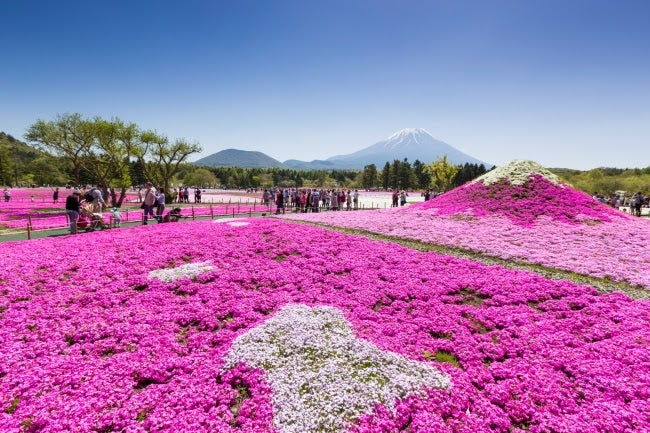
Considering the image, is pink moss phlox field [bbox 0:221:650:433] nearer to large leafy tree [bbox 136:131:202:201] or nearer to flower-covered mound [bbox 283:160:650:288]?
flower-covered mound [bbox 283:160:650:288]

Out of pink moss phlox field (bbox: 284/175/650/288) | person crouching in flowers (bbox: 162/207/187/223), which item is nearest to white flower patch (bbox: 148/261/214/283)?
pink moss phlox field (bbox: 284/175/650/288)

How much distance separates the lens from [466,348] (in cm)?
816

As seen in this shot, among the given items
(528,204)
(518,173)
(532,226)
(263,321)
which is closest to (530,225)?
(532,226)

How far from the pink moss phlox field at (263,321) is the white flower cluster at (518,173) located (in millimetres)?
20143

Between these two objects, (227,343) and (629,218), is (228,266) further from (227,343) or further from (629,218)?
(629,218)

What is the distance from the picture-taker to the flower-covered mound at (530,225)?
15.5 m

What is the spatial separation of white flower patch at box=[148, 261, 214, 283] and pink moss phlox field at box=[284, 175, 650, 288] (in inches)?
501

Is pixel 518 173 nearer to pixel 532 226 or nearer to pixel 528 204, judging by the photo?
pixel 528 204

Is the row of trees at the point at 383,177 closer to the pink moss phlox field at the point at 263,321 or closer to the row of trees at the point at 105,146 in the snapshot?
the row of trees at the point at 105,146

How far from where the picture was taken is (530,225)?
75.6 ft

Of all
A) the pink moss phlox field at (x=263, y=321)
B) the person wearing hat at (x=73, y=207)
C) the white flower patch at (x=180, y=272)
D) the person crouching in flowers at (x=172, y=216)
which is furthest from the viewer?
the person crouching in flowers at (x=172, y=216)

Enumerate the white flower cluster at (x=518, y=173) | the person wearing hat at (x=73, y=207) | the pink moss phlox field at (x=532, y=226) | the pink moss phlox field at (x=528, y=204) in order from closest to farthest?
the pink moss phlox field at (x=532, y=226)
the person wearing hat at (x=73, y=207)
the pink moss phlox field at (x=528, y=204)
the white flower cluster at (x=518, y=173)

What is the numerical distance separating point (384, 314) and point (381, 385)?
3483 mm

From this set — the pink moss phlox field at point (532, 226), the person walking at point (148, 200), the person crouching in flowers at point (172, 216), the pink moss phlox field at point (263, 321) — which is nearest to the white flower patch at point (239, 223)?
the pink moss phlox field at point (532, 226)
